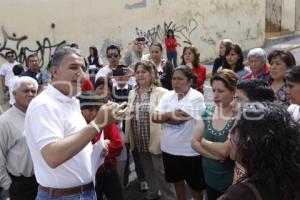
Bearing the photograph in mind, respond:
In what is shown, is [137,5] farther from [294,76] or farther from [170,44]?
[294,76]

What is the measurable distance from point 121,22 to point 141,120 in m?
9.03

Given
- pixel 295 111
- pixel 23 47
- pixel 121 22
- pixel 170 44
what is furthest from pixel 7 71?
pixel 295 111

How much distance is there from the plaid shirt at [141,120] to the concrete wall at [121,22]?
6320 millimetres

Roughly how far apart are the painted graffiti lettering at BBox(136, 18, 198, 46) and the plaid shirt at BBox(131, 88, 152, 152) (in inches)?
373

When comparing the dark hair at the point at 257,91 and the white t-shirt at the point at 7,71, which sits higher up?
the dark hair at the point at 257,91

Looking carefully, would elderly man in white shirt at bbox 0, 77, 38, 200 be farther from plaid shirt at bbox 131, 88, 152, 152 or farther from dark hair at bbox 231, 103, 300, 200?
dark hair at bbox 231, 103, 300, 200

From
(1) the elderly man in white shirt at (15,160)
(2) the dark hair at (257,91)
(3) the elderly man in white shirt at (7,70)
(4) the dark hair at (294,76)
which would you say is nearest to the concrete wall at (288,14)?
(3) the elderly man in white shirt at (7,70)

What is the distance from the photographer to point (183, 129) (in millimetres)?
5094

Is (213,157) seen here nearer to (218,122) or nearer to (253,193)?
(218,122)

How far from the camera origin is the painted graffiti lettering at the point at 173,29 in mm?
15391

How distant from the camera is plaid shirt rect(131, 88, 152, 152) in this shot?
554 cm

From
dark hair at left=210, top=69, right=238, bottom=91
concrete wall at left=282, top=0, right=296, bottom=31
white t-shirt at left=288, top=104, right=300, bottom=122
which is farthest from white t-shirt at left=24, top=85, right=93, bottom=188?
concrete wall at left=282, top=0, right=296, bottom=31

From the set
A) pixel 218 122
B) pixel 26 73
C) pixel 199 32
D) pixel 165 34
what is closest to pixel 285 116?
pixel 218 122

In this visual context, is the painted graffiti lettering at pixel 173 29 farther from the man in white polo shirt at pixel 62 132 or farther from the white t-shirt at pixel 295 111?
the man in white polo shirt at pixel 62 132
